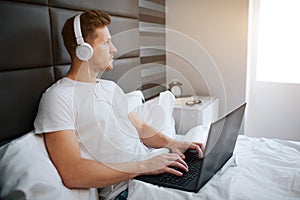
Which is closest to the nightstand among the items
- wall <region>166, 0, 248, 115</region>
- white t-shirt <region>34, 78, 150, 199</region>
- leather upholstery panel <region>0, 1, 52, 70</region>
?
wall <region>166, 0, 248, 115</region>

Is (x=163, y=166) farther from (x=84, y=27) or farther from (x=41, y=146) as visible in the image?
(x=84, y=27)

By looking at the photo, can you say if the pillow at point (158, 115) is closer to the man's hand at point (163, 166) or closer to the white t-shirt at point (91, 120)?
the white t-shirt at point (91, 120)

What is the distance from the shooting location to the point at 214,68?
8.41ft

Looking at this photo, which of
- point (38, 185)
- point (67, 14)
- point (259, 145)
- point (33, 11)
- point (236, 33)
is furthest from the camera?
point (236, 33)

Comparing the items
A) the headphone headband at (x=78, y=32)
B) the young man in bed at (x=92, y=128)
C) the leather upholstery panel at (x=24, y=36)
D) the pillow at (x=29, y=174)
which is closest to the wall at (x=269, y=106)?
the young man in bed at (x=92, y=128)

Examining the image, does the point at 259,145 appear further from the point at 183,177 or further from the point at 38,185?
the point at 38,185

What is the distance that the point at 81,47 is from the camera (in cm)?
119

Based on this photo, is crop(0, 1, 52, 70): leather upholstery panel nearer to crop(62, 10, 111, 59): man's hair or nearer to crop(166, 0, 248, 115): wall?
crop(62, 10, 111, 59): man's hair

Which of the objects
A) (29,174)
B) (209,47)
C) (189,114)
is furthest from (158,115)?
(209,47)

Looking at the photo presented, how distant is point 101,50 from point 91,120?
0.34 m

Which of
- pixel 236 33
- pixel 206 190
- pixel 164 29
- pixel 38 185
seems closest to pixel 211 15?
pixel 236 33

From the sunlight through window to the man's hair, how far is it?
5.60 feet

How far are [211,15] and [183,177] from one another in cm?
176

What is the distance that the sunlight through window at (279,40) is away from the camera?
7.71 feet
